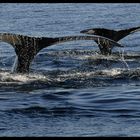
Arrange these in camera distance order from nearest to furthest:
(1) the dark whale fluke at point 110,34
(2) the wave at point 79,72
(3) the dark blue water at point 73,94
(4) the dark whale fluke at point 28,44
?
(3) the dark blue water at point 73,94, (4) the dark whale fluke at point 28,44, (2) the wave at point 79,72, (1) the dark whale fluke at point 110,34

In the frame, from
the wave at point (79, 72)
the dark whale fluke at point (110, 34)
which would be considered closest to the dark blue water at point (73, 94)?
the wave at point (79, 72)

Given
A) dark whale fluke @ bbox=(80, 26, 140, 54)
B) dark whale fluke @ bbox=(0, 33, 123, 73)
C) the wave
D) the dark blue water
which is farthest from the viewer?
dark whale fluke @ bbox=(80, 26, 140, 54)

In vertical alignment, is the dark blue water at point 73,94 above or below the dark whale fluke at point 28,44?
below

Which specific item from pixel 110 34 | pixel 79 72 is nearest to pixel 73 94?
pixel 79 72

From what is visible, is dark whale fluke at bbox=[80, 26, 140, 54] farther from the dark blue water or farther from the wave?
the dark blue water

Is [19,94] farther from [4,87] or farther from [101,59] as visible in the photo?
[101,59]

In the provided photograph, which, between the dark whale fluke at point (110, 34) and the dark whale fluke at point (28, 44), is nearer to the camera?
the dark whale fluke at point (28, 44)

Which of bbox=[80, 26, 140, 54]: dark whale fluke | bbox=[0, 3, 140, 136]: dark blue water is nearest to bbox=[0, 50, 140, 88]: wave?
bbox=[0, 3, 140, 136]: dark blue water

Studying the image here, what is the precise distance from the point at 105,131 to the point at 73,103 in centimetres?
294

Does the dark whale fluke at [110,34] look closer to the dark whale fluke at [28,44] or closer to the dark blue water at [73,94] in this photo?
the dark blue water at [73,94]

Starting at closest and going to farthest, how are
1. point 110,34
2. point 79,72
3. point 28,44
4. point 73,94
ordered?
point 73,94 → point 28,44 → point 79,72 → point 110,34

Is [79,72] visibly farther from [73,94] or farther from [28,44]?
[73,94]

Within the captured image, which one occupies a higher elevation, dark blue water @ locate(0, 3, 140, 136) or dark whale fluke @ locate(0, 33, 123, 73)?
dark whale fluke @ locate(0, 33, 123, 73)

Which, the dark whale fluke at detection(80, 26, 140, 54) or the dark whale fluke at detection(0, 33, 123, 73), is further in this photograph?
the dark whale fluke at detection(80, 26, 140, 54)
